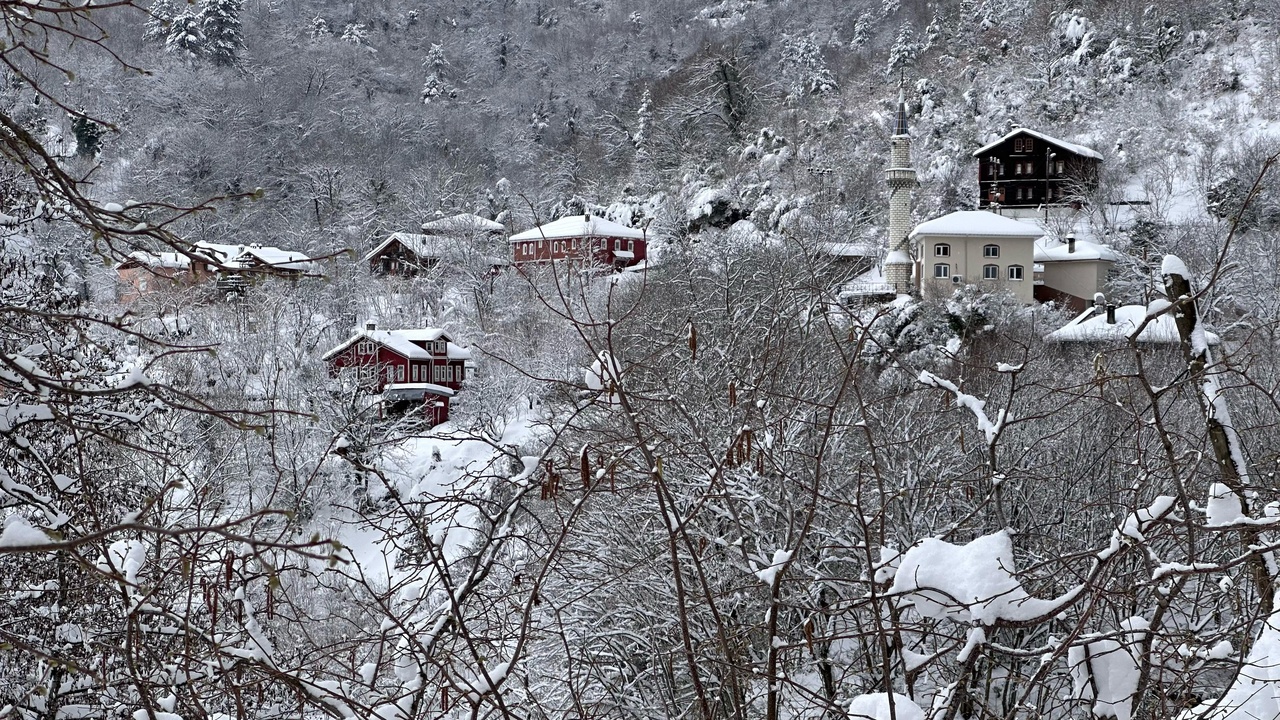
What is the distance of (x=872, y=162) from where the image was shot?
112 ft

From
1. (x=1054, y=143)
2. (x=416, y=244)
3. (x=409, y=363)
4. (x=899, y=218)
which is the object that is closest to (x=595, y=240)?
(x=416, y=244)

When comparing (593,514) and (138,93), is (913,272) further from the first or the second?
(138,93)

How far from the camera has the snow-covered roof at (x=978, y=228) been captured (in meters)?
24.4

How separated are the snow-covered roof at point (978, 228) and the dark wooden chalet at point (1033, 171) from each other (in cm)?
391

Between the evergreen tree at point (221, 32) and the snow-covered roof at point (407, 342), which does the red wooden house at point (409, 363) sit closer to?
the snow-covered roof at point (407, 342)

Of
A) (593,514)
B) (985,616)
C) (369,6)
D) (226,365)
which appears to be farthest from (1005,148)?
(369,6)

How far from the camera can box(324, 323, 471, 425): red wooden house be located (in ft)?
79.4

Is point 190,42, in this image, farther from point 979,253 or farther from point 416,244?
point 979,253

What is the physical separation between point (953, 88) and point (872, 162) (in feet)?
17.8

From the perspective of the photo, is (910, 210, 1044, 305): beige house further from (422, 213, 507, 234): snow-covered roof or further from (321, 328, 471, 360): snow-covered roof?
(422, 213, 507, 234): snow-covered roof

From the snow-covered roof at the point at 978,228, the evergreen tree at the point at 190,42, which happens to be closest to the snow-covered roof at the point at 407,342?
the snow-covered roof at the point at 978,228

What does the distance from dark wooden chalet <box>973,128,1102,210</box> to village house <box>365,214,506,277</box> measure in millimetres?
15291

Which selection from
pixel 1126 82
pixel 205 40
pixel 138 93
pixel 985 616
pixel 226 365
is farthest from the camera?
pixel 205 40

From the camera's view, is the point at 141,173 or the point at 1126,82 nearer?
the point at 1126,82
